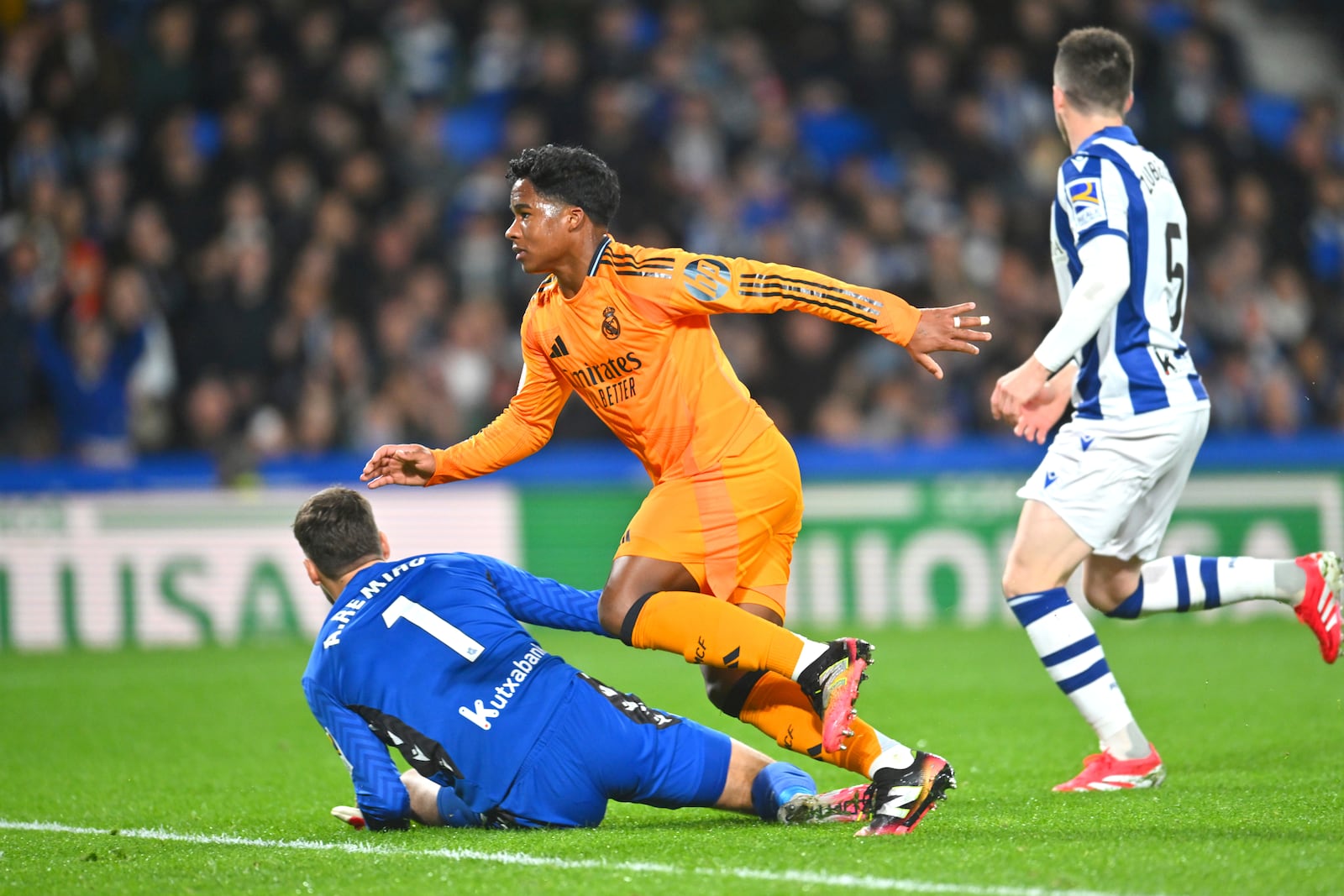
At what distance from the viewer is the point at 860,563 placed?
11.2 metres

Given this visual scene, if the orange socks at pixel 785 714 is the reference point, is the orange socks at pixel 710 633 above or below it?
above

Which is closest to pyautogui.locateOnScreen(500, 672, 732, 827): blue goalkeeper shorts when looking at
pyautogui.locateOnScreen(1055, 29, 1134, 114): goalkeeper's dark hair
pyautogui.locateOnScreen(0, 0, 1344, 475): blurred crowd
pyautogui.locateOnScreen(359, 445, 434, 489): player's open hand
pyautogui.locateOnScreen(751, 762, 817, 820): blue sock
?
pyautogui.locateOnScreen(751, 762, 817, 820): blue sock

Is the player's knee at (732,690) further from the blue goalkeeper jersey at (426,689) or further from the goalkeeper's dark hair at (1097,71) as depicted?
the goalkeeper's dark hair at (1097,71)

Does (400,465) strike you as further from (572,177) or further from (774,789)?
(774,789)

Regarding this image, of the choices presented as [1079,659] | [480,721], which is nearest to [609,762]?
[480,721]

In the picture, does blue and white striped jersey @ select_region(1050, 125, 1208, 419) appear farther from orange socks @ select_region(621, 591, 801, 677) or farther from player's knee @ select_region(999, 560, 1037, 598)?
orange socks @ select_region(621, 591, 801, 677)

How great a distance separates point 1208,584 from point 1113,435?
67 cm

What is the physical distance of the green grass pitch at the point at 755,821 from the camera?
372 centimetres

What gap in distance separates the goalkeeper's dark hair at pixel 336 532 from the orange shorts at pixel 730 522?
0.77 meters

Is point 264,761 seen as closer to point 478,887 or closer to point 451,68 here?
point 478,887

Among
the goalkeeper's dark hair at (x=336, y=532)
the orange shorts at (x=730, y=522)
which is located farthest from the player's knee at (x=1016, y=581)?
the goalkeeper's dark hair at (x=336, y=532)

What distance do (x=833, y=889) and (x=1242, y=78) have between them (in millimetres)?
14233

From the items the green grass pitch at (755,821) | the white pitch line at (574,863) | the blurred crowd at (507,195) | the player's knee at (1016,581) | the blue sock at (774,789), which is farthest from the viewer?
the blurred crowd at (507,195)

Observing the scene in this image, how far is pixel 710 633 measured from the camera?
4.36 metres
